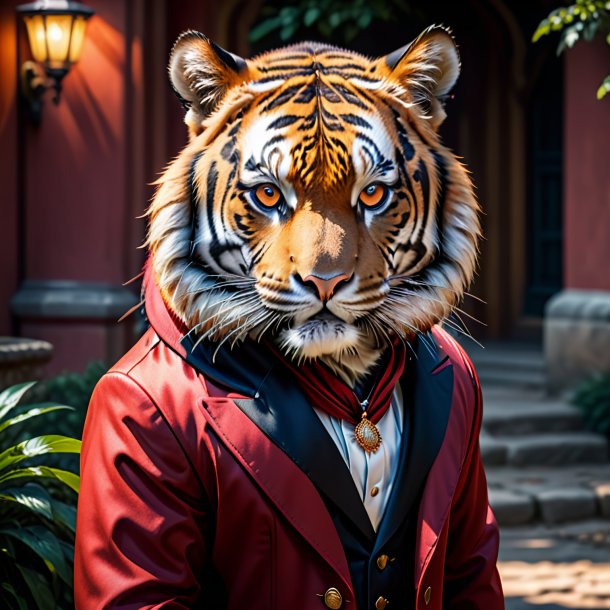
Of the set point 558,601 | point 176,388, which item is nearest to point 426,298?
point 176,388

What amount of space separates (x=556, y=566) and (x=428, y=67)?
4.96 meters

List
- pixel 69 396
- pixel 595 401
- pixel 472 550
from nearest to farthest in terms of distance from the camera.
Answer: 1. pixel 472 550
2. pixel 69 396
3. pixel 595 401

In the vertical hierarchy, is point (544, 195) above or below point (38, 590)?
above

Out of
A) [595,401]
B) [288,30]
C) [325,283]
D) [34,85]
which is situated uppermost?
[288,30]

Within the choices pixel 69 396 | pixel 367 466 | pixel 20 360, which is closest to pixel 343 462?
pixel 367 466

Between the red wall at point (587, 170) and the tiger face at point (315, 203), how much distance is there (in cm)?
797

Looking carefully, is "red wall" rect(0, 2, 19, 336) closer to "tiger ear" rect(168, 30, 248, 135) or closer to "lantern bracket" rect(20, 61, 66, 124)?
"lantern bracket" rect(20, 61, 66, 124)

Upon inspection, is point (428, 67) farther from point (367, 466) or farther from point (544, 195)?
point (544, 195)

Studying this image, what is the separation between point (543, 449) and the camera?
332 inches

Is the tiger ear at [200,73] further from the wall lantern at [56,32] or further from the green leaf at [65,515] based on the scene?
the wall lantern at [56,32]

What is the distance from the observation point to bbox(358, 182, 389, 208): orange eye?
179cm

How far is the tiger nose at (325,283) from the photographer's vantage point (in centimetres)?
169

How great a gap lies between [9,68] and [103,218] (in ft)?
4.03

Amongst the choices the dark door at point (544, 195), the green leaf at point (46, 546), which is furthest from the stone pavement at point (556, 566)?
the dark door at point (544, 195)
